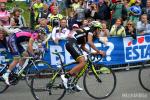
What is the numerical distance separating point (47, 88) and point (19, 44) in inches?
71.4

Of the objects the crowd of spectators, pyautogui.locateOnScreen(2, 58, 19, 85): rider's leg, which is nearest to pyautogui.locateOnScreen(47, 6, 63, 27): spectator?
the crowd of spectators

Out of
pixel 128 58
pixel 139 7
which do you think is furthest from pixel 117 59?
pixel 139 7

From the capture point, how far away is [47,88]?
10.1m

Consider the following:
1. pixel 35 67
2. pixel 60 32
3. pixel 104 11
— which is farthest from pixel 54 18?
pixel 35 67

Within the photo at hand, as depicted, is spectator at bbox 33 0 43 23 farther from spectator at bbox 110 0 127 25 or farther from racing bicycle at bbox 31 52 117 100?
racing bicycle at bbox 31 52 117 100

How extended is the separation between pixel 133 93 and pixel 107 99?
855mm

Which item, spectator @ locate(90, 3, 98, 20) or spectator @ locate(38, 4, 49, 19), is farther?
spectator @ locate(38, 4, 49, 19)

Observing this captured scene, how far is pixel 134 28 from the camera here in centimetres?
1426

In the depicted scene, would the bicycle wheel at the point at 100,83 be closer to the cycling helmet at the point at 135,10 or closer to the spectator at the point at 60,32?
the spectator at the point at 60,32

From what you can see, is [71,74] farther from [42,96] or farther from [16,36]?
[16,36]

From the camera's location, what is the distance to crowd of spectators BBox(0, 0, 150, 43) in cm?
1385

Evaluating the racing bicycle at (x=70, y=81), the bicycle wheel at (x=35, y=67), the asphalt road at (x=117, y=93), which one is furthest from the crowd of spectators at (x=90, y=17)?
the racing bicycle at (x=70, y=81)

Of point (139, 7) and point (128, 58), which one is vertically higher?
point (139, 7)

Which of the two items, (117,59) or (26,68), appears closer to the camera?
(26,68)
